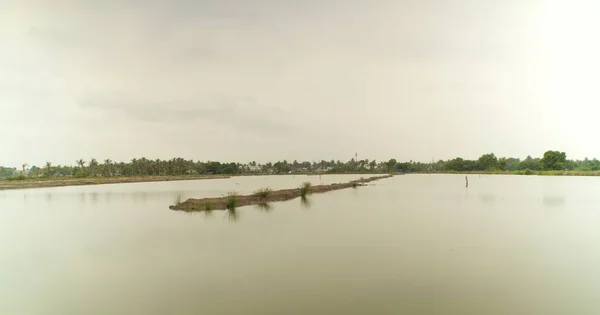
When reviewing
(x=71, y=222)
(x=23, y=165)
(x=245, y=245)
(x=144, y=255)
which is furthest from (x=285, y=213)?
(x=23, y=165)

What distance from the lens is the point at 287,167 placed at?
124 metres

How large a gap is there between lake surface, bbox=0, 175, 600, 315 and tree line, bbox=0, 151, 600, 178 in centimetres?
6880

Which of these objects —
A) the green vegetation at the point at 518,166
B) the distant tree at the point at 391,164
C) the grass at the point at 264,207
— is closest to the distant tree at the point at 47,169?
the grass at the point at 264,207

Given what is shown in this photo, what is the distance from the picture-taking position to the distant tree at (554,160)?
76.4m

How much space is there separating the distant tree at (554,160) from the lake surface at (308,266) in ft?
245

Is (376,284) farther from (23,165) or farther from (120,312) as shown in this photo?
(23,165)

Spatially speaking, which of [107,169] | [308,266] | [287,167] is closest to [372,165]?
[287,167]

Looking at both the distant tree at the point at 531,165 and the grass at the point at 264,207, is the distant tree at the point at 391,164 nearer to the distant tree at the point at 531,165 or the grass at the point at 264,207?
the distant tree at the point at 531,165

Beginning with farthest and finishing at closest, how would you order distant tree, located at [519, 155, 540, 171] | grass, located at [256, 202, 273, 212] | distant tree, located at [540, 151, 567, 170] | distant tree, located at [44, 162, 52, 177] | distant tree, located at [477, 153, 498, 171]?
distant tree, located at [477, 153, 498, 171] → distant tree, located at [519, 155, 540, 171] → distant tree, located at [540, 151, 567, 170] → distant tree, located at [44, 162, 52, 177] → grass, located at [256, 202, 273, 212]

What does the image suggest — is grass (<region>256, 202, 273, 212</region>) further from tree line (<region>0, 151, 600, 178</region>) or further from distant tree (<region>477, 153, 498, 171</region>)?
distant tree (<region>477, 153, 498, 171</region>)

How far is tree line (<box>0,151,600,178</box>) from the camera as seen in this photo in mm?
78062

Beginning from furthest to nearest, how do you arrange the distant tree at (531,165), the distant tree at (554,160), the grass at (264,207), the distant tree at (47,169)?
the distant tree at (531,165)
the distant tree at (554,160)
the distant tree at (47,169)
the grass at (264,207)

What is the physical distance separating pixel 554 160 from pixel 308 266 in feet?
291

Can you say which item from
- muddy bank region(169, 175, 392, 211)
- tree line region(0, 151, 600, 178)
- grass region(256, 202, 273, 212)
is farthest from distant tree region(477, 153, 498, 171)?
grass region(256, 202, 273, 212)
